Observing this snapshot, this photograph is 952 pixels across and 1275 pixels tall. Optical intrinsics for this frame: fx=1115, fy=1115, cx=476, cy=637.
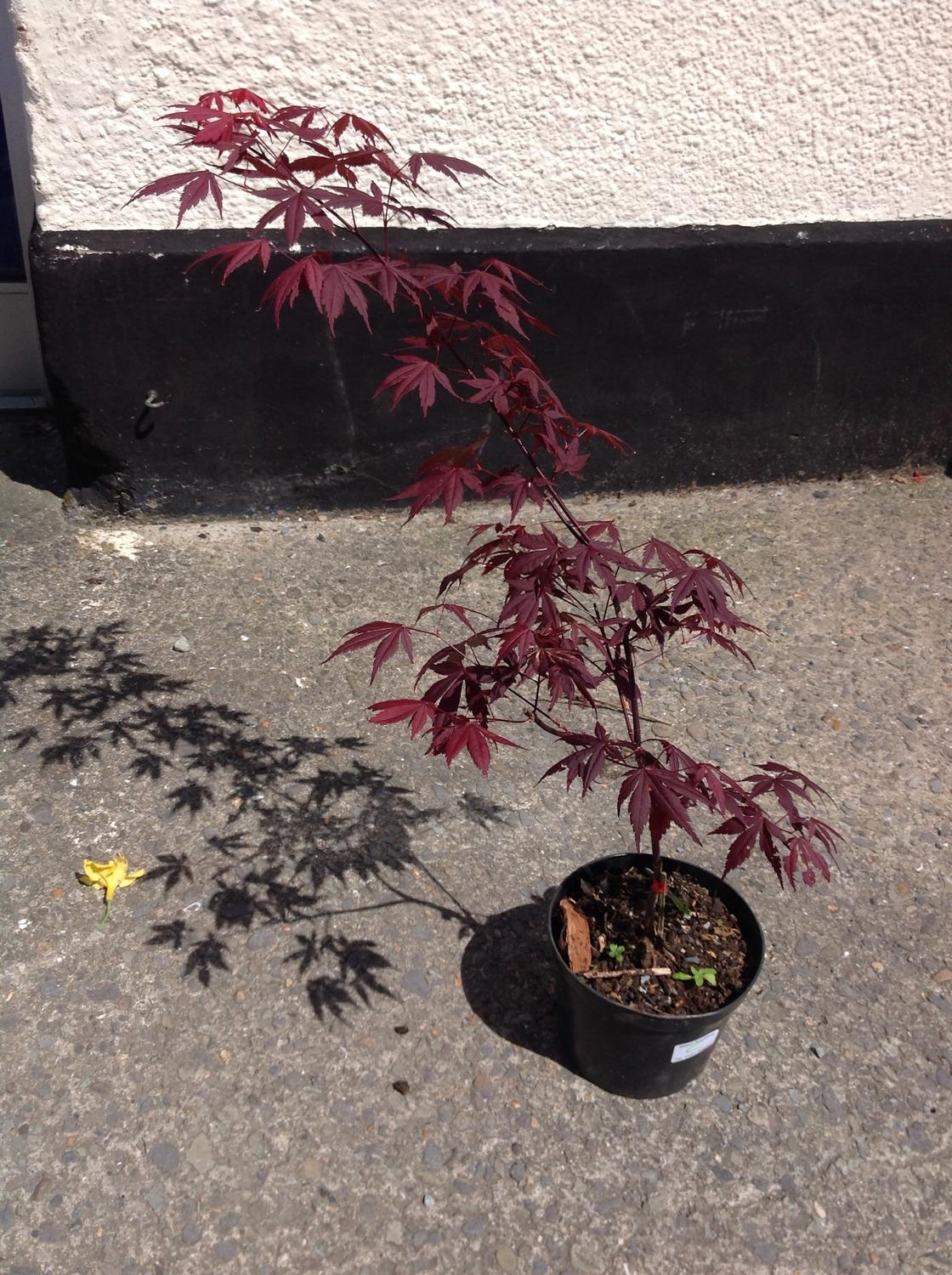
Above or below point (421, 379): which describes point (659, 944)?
below

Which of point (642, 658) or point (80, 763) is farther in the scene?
point (642, 658)

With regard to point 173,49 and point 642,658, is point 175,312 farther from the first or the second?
point 642,658

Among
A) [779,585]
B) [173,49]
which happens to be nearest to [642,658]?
[779,585]

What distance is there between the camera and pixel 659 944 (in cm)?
273

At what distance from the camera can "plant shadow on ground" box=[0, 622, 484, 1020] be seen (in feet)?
9.86

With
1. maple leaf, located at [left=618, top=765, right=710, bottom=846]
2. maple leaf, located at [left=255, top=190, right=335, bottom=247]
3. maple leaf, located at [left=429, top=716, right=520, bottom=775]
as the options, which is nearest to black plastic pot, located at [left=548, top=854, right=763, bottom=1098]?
maple leaf, located at [left=618, top=765, right=710, bottom=846]

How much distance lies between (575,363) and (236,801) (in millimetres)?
2562

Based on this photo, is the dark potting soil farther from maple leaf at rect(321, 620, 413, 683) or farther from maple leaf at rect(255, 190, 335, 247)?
maple leaf at rect(255, 190, 335, 247)

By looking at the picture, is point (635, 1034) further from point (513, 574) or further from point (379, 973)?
point (513, 574)

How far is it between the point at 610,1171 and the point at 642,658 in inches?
84.6

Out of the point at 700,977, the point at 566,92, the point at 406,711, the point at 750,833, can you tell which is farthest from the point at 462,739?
the point at 566,92

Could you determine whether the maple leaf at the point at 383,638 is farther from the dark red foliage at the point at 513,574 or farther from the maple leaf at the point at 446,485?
the maple leaf at the point at 446,485

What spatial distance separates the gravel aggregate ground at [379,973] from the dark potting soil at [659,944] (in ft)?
0.89

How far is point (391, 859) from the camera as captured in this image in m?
3.29
